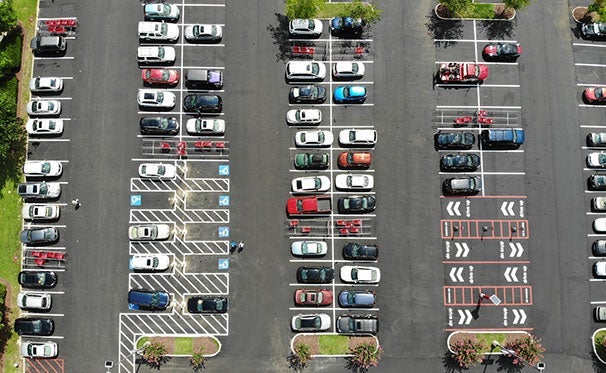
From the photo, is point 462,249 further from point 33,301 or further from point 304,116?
point 33,301

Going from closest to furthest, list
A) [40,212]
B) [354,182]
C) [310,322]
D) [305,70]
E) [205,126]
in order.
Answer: [310,322] < [40,212] < [354,182] < [205,126] < [305,70]

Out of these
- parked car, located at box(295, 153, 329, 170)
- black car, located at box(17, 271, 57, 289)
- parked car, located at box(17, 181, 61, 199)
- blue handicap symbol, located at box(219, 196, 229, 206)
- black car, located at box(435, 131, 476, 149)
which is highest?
black car, located at box(435, 131, 476, 149)

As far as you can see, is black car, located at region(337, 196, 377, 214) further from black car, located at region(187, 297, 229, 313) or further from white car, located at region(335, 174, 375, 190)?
black car, located at region(187, 297, 229, 313)

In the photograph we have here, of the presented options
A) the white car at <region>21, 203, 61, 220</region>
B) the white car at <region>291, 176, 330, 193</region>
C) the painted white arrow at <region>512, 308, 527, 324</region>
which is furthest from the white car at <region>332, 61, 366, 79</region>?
the white car at <region>21, 203, 61, 220</region>

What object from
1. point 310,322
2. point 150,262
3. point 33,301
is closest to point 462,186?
point 310,322

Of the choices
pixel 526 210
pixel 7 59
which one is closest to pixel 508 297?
pixel 526 210

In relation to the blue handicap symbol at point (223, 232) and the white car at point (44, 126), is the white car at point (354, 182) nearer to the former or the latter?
the blue handicap symbol at point (223, 232)
